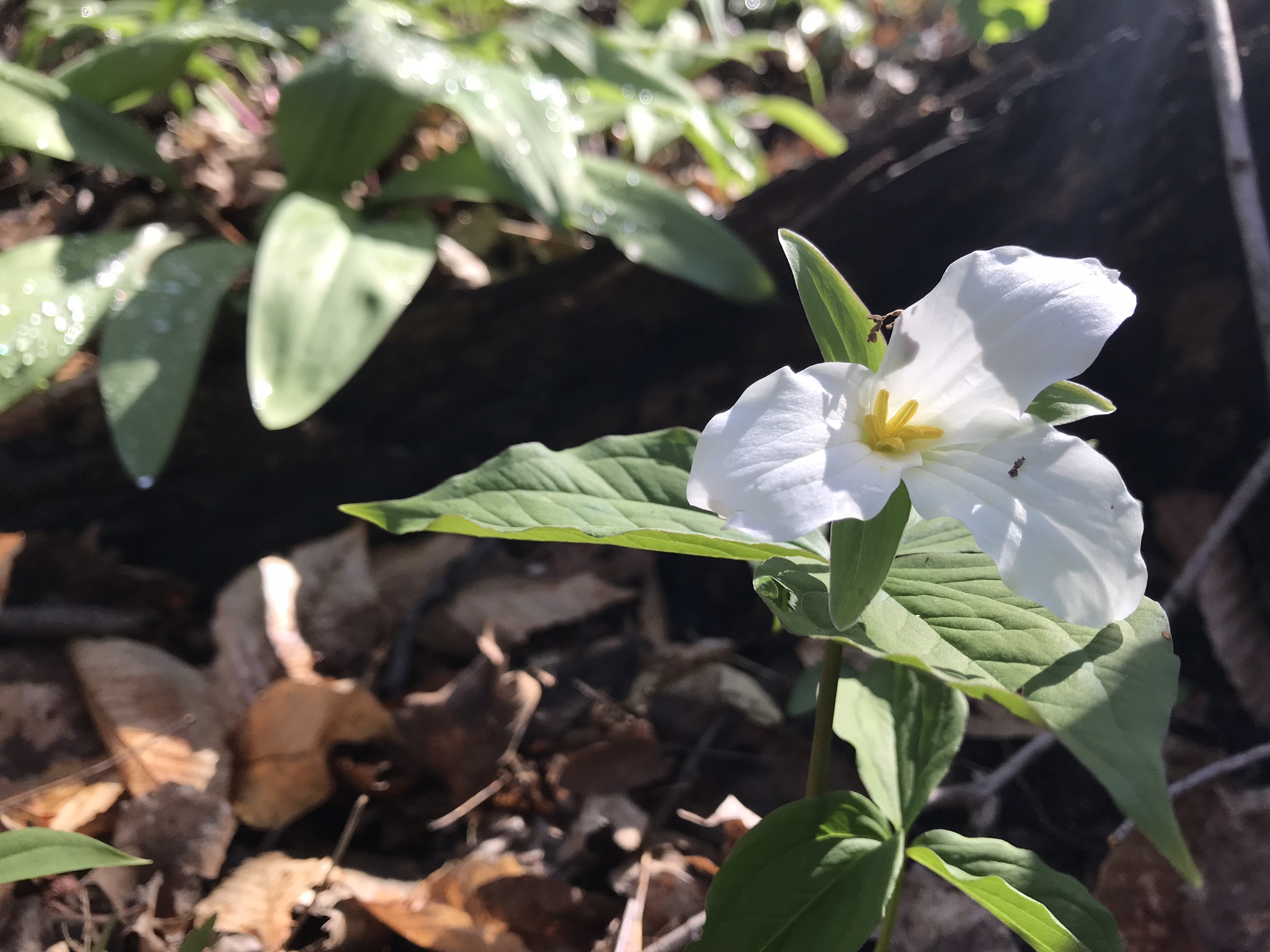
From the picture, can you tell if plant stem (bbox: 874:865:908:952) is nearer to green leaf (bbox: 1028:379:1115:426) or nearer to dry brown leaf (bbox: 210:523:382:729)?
green leaf (bbox: 1028:379:1115:426)

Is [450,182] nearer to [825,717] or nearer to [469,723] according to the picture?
[469,723]

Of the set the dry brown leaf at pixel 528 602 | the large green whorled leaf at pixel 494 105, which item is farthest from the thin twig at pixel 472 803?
the large green whorled leaf at pixel 494 105

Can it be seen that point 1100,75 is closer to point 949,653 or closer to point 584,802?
point 949,653

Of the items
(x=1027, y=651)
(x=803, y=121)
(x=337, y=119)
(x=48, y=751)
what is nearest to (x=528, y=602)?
(x=48, y=751)

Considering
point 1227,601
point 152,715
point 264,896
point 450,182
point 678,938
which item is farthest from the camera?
point 450,182

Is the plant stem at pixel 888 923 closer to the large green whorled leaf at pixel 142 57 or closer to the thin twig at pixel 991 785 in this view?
the thin twig at pixel 991 785

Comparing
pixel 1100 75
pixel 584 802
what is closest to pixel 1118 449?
pixel 1100 75
